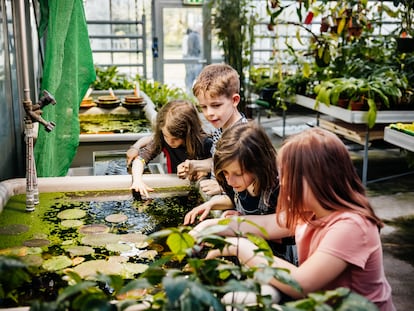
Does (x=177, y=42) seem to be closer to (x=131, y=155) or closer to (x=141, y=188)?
(x=131, y=155)

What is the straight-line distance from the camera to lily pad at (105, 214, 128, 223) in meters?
2.14

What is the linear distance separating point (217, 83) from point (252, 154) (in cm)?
75

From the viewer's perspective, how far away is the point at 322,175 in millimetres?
1388

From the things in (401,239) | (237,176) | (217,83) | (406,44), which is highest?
(406,44)

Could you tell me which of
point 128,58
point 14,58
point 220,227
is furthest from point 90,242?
point 128,58

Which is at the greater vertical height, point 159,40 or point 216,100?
point 159,40

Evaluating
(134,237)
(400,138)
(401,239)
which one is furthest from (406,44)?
(134,237)

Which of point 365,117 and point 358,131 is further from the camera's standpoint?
point 358,131

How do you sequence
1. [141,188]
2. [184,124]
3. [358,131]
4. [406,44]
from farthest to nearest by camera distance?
[358,131] < [406,44] < [184,124] < [141,188]

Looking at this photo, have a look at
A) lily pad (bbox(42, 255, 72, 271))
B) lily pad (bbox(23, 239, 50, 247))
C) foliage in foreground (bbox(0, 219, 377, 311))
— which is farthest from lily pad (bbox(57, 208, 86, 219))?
foliage in foreground (bbox(0, 219, 377, 311))

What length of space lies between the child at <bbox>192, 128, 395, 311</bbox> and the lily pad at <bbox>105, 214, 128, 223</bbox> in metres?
0.79

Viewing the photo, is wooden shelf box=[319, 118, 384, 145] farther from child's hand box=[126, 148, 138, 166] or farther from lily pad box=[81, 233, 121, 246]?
lily pad box=[81, 233, 121, 246]

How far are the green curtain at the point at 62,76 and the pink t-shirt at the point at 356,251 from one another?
178 cm

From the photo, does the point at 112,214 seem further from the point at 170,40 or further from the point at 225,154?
the point at 170,40
